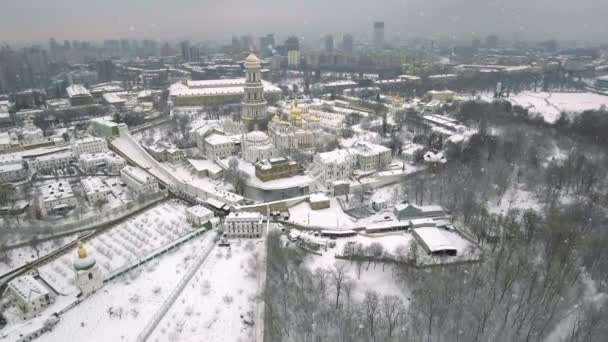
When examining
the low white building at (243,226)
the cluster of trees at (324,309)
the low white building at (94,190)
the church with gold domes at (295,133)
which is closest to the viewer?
the cluster of trees at (324,309)

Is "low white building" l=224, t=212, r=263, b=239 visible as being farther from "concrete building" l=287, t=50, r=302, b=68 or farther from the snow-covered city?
"concrete building" l=287, t=50, r=302, b=68

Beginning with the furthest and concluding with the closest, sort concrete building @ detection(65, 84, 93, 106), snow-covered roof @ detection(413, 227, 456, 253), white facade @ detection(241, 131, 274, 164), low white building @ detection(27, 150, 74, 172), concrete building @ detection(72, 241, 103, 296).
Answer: concrete building @ detection(65, 84, 93, 106)
low white building @ detection(27, 150, 74, 172)
white facade @ detection(241, 131, 274, 164)
snow-covered roof @ detection(413, 227, 456, 253)
concrete building @ detection(72, 241, 103, 296)

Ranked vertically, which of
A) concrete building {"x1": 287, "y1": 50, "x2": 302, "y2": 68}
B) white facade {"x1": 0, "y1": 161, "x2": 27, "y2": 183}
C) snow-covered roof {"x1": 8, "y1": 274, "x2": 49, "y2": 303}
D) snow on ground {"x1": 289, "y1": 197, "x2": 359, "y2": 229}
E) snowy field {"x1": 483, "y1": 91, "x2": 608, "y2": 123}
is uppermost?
concrete building {"x1": 287, "y1": 50, "x2": 302, "y2": 68}

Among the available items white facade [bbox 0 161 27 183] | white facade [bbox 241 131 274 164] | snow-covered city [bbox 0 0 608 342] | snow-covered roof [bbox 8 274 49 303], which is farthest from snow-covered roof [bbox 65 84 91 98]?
snow-covered roof [bbox 8 274 49 303]

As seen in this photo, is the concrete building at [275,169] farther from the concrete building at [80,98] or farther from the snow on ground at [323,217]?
the concrete building at [80,98]

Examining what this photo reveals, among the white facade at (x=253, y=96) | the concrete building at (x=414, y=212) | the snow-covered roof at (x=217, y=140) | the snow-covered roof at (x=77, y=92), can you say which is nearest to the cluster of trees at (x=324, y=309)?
the concrete building at (x=414, y=212)
